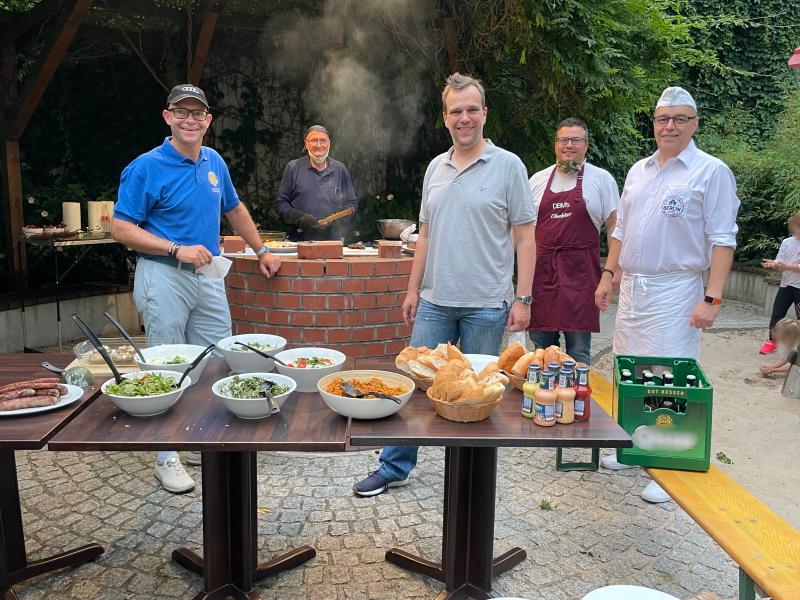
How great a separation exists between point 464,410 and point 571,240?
2394 millimetres

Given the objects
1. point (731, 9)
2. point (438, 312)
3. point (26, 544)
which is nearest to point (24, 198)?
point (26, 544)

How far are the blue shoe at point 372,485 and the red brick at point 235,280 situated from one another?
210cm

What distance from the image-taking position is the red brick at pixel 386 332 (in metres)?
5.23

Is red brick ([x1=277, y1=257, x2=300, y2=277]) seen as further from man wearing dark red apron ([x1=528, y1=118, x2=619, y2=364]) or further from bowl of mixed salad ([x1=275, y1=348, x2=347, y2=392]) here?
bowl of mixed salad ([x1=275, y1=348, x2=347, y2=392])

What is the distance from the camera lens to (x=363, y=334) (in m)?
5.16

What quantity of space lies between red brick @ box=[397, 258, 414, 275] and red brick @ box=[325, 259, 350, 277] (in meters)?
0.44

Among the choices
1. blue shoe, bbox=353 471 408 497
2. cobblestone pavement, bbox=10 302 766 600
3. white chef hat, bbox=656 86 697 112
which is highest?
white chef hat, bbox=656 86 697 112

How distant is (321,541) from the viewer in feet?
10.8

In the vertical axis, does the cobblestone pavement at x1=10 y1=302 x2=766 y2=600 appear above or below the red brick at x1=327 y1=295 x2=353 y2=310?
below

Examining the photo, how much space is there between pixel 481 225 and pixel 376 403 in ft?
4.57

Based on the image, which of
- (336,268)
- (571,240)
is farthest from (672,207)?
(336,268)

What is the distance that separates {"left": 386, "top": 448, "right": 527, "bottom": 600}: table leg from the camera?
9.18 feet

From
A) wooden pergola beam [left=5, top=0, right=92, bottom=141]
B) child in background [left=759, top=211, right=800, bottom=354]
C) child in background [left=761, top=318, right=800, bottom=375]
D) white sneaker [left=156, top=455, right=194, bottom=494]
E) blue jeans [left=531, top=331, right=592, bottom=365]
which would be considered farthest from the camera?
child in background [left=759, top=211, right=800, bottom=354]

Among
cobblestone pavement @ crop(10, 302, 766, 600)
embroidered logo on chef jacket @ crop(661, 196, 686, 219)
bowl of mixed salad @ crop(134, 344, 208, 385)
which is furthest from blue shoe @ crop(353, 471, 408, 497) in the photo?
embroidered logo on chef jacket @ crop(661, 196, 686, 219)
